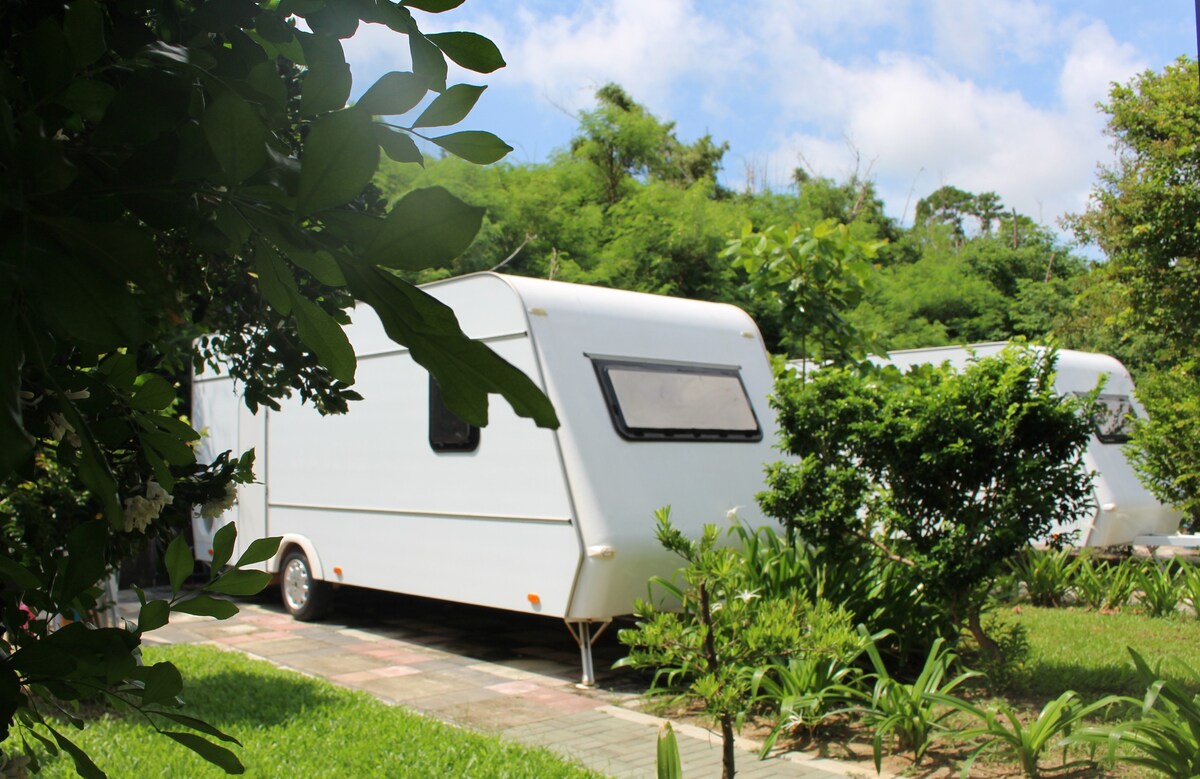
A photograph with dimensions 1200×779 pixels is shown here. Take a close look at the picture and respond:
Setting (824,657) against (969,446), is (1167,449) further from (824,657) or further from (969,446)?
(824,657)

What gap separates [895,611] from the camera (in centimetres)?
686

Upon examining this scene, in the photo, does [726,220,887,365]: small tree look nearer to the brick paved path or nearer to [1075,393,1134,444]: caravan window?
the brick paved path

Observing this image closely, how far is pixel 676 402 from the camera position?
818cm

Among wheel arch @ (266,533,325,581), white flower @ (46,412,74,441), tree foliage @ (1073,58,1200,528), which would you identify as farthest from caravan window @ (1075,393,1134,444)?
white flower @ (46,412,74,441)

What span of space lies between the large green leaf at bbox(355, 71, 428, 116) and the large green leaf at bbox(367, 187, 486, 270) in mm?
180

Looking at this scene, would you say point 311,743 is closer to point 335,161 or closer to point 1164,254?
point 335,161

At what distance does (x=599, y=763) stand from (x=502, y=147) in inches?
195

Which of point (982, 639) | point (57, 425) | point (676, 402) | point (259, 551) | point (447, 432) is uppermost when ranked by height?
point (676, 402)

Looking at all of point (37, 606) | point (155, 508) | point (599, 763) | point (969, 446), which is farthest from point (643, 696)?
point (37, 606)

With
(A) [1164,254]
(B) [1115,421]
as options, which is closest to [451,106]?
(A) [1164,254]

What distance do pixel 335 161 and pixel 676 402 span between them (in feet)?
24.6

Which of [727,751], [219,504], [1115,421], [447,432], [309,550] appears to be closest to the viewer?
[219,504]

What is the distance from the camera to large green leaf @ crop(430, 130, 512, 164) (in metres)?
1.01

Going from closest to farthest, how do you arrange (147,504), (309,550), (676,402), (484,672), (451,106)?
(451,106) → (147,504) → (484,672) → (676,402) → (309,550)
